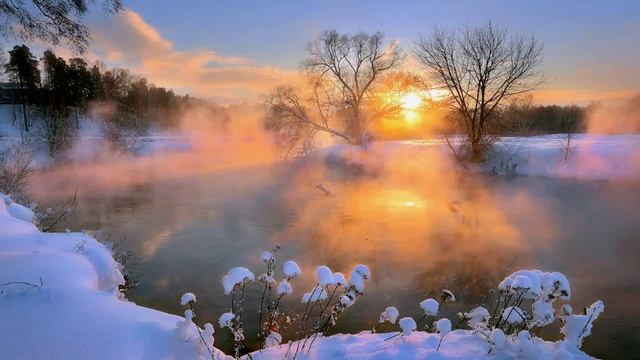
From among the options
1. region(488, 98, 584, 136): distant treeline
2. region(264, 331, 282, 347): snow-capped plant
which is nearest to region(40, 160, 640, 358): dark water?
region(264, 331, 282, 347): snow-capped plant

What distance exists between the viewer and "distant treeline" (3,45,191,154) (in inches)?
1423

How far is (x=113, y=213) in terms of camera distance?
1415 centimetres

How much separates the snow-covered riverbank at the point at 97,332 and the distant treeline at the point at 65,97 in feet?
93.1

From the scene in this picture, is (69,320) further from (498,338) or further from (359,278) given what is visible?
(498,338)

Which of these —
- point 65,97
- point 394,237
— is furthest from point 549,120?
point 65,97

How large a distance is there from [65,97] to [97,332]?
47.2 metres

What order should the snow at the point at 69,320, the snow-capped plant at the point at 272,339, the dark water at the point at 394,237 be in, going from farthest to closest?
the dark water at the point at 394,237 → the snow-capped plant at the point at 272,339 → the snow at the point at 69,320

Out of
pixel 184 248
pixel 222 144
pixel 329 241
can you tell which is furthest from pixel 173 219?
pixel 222 144

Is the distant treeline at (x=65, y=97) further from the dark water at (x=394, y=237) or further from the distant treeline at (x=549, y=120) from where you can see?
the distant treeline at (x=549, y=120)

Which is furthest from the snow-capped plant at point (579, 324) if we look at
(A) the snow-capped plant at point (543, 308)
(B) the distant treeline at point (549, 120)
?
(B) the distant treeline at point (549, 120)

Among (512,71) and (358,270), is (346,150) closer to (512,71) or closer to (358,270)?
(512,71)

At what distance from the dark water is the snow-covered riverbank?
2345 mm

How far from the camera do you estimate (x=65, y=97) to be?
142 feet

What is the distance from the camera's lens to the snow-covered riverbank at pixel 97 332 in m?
3.04
